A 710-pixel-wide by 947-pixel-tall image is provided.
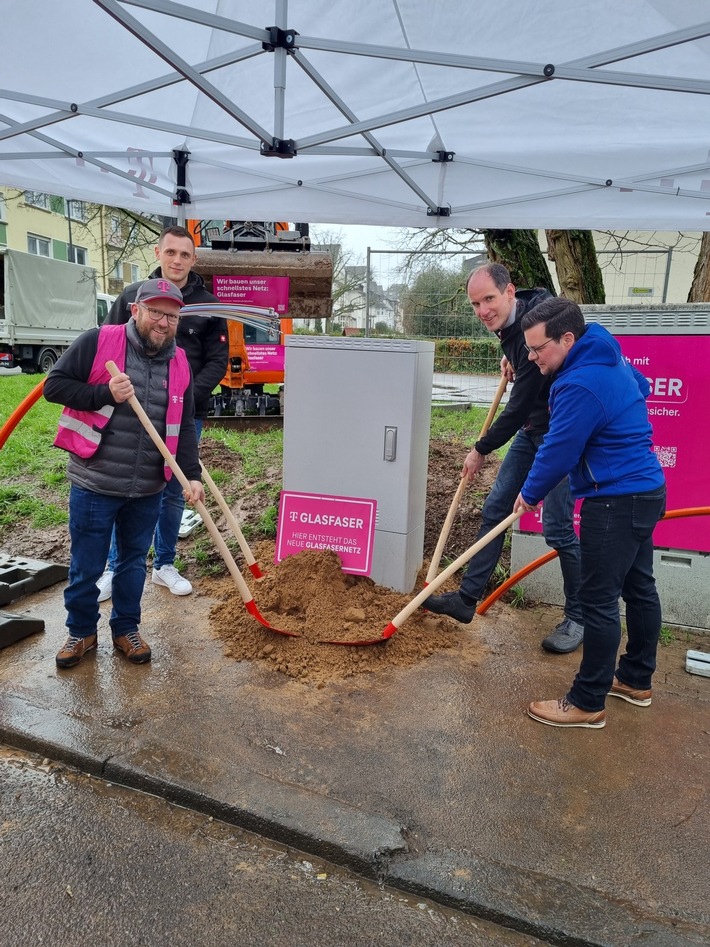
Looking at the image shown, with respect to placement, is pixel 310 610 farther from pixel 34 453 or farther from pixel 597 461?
pixel 34 453

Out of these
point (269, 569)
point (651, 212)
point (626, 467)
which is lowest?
point (269, 569)

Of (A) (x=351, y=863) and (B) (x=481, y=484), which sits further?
(B) (x=481, y=484)

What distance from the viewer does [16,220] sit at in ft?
104

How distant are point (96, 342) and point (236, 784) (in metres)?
2.07

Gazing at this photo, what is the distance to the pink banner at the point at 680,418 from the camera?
13.2 feet

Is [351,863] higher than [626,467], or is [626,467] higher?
[626,467]

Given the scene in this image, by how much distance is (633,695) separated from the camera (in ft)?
11.0

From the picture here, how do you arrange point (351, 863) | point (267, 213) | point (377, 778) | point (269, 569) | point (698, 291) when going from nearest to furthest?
point (351, 863) → point (377, 778) → point (269, 569) → point (267, 213) → point (698, 291)

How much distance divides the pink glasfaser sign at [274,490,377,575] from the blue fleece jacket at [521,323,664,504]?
150cm

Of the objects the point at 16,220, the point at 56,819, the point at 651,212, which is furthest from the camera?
the point at 16,220

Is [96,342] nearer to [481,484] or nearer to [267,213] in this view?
[267,213]

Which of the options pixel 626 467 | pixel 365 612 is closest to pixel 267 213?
pixel 365 612

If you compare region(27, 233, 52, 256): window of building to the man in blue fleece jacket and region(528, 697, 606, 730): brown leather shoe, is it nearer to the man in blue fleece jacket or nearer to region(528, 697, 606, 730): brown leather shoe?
the man in blue fleece jacket

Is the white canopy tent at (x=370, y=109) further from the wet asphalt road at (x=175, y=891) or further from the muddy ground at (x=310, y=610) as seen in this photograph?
the wet asphalt road at (x=175, y=891)
